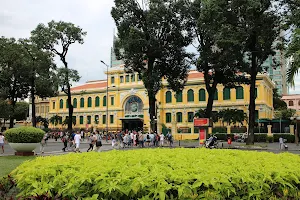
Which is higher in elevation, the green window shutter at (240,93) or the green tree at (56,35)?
the green tree at (56,35)

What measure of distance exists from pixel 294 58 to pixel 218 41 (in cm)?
1730

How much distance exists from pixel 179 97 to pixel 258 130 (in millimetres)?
15188

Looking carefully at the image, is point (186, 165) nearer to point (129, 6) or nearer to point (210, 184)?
point (210, 184)

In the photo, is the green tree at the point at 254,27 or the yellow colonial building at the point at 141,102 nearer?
the green tree at the point at 254,27

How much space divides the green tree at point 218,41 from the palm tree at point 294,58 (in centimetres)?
1544

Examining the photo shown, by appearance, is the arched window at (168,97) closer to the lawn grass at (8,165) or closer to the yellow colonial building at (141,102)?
the yellow colonial building at (141,102)

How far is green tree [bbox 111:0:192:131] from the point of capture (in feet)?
97.9

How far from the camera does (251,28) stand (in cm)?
2448

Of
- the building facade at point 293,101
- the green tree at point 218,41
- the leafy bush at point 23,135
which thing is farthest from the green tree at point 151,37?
the building facade at point 293,101

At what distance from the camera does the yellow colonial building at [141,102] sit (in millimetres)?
48719

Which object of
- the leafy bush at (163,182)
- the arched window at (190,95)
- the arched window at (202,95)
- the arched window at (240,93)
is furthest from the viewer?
the arched window at (190,95)

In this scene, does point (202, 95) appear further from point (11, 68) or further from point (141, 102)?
point (11, 68)

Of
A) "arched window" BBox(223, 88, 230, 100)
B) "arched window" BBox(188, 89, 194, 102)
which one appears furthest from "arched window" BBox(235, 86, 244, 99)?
"arched window" BBox(188, 89, 194, 102)

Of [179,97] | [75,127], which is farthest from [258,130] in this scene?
[75,127]
